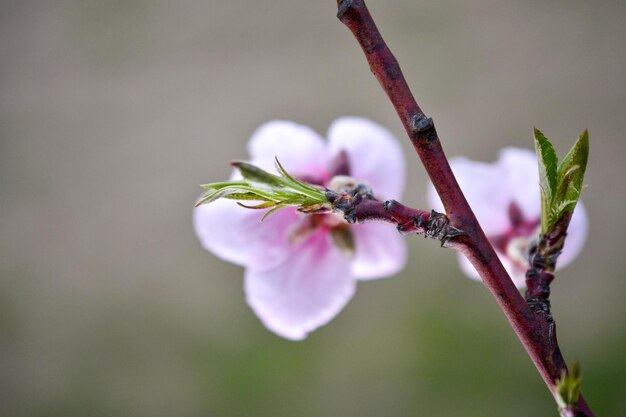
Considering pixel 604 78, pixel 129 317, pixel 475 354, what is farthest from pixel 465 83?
pixel 129 317

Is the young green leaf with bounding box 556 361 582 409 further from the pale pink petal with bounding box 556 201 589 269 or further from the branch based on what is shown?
the pale pink petal with bounding box 556 201 589 269

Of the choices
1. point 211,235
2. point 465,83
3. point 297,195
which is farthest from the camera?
point 465,83

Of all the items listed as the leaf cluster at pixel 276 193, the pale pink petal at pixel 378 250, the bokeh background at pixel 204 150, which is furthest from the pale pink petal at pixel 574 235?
the bokeh background at pixel 204 150

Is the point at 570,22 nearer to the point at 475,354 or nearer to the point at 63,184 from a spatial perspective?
the point at 475,354

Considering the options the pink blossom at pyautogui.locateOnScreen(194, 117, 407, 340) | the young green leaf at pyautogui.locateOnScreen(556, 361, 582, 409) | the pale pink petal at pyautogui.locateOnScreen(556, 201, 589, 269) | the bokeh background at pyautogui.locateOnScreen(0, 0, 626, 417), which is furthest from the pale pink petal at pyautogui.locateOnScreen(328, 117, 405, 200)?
the bokeh background at pyautogui.locateOnScreen(0, 0, 626, 417)

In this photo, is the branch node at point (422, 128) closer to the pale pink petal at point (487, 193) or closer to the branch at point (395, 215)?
the branch at point (395, 215)

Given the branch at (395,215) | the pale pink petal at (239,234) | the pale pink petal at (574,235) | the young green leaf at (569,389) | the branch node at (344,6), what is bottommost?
the young green leaf at (569,389)
